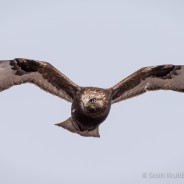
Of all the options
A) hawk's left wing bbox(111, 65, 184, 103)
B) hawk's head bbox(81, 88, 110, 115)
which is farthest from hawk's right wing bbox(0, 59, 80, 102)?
hawk's left wing bbox(111, 65, 184, 103)

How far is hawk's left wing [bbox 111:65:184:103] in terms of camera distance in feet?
43.3

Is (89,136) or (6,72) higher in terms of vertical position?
(6,72)

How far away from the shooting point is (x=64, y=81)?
43.1 feet

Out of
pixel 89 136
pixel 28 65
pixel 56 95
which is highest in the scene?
pixel 28 65

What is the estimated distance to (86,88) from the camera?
12.6m

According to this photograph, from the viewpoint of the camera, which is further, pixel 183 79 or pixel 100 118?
pixel 183 79

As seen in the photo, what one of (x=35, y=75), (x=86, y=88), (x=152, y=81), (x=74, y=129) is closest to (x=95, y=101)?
(x=86, y=88)

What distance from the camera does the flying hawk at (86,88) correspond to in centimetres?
1235

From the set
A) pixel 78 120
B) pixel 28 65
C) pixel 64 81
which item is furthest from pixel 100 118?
pixel 28 65

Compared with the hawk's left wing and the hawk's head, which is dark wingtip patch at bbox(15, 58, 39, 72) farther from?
the hawk's left wing

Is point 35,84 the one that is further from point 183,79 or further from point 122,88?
point 183,79

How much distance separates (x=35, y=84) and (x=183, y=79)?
149 inches

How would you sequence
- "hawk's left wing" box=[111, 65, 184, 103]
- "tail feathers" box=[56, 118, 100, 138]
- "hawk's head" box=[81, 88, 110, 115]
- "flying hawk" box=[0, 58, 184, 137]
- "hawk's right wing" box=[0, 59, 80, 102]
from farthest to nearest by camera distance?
"tail feathers" box=[56, 118, 100, 138]
"hawk's left wing" box=[111, 65, 184, 103]
"hawk's right wing" box=[0, 59, 80, 102]
"flying hawk" box=[0, 58, 184, 137]
"hawk's head" box=[81, 88, 110, 115]

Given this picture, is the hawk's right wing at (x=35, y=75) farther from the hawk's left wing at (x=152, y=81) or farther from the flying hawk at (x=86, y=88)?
the hawk's left wing at (x=152, y=81)
